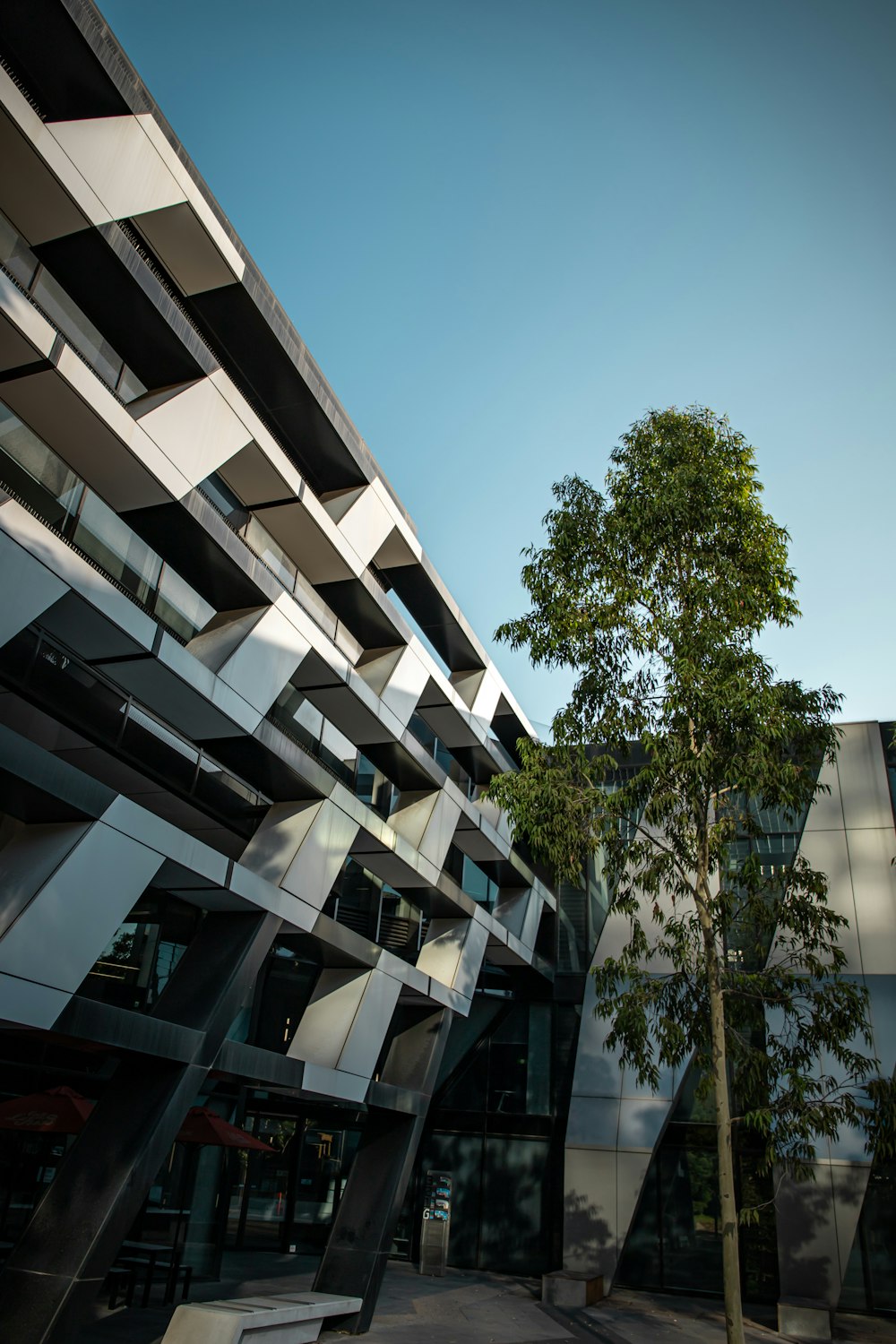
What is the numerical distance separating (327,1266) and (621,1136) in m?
8.60

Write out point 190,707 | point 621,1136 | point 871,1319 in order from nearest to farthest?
point 190,707 → point 871,1319 → point 621,1136

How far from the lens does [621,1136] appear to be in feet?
71.5

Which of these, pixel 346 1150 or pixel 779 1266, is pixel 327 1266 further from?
pixel 779 1266

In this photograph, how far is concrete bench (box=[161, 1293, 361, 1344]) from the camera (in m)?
11.0

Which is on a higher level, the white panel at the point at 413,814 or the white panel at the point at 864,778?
the white panel at the point at 864,778

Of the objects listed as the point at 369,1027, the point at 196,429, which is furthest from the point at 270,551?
the point at 369,1027

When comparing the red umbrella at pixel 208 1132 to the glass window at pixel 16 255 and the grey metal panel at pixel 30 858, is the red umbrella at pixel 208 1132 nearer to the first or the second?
the grey metal panel at pixel 30 858

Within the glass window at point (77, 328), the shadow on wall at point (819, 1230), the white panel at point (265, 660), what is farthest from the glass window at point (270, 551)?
the shadow on wall at point (819, 1230)

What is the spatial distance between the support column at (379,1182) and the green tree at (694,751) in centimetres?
570

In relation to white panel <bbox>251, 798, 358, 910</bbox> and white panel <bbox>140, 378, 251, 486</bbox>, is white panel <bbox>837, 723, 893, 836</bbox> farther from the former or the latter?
white panel <bbox>140, 378, 251, 486</bbox>

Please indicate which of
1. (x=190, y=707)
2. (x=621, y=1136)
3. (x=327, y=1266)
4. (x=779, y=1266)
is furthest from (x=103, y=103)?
(x=779, y=1266)

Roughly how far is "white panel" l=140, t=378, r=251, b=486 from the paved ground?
11.5m

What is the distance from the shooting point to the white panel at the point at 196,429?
444 inches

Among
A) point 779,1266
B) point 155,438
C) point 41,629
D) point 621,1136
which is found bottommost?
point 779,1266
